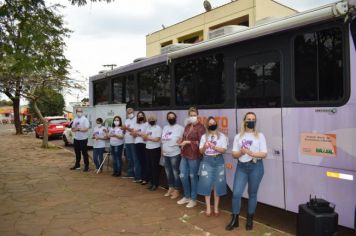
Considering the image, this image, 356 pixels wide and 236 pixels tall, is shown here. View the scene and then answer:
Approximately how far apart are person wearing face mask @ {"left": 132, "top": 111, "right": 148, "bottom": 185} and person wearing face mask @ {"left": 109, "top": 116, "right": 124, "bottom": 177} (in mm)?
1045

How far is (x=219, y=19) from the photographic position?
92.9 ft

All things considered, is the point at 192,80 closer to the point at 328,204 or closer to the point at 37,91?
the point at 328,204

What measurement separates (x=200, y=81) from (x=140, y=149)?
9.14 feet

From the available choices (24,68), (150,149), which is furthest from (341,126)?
(24,68)

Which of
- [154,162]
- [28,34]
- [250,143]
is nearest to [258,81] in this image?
[250,143]

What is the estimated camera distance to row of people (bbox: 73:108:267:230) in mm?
5816

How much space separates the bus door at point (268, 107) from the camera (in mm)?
5785

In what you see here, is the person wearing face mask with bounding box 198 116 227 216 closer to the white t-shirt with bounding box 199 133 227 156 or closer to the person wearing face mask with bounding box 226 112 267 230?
the white t-shirt with bounding box 199 133 227 156

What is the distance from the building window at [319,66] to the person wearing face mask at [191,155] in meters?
2.09

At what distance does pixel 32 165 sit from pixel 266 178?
9.68 metres

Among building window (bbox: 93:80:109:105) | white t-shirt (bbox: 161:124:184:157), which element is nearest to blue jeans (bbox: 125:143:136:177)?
white t-shirt (bbox: 161:124:184:157)

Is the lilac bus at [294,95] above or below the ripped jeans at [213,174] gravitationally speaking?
above

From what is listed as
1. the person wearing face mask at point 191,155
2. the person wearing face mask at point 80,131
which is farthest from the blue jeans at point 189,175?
the person wearing face mask at point 80,131

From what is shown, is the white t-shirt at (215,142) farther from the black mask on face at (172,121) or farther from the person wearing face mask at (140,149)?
the person wearing face mask at (140,149)
